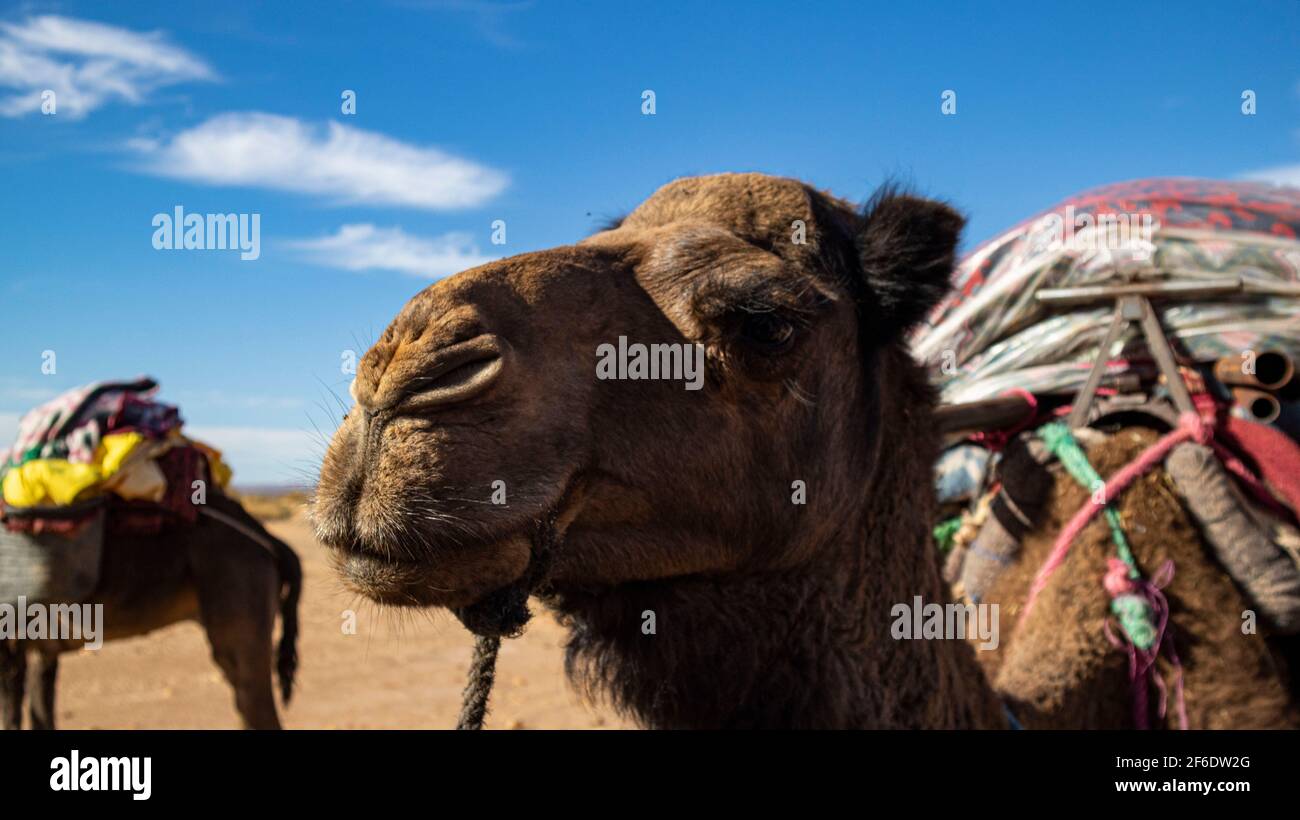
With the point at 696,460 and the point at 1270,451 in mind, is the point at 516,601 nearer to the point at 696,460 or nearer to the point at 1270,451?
the point at 696,460

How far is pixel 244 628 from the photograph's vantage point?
26.4 ft

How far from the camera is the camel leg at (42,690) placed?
8086mm

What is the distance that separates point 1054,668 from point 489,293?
2.50 meters

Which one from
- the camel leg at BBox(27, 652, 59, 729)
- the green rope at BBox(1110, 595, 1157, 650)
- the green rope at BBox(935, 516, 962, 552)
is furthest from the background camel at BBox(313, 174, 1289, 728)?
the camel leg at BBox(27, 652, 59, 729)

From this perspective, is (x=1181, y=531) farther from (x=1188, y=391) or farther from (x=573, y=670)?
(x=573, y=670)

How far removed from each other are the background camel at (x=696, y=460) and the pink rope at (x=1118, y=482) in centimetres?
91

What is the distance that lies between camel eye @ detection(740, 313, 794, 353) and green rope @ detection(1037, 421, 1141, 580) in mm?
1944

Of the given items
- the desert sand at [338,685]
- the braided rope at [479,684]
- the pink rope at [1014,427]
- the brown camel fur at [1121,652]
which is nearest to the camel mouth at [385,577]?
the braided rope at [479,684]

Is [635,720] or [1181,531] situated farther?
[1181,531]

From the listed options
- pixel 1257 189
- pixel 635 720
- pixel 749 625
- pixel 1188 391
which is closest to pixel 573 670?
pixel 635 720

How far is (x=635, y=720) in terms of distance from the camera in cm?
260

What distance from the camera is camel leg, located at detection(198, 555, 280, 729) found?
25.8 ft

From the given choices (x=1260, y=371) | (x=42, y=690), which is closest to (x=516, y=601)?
(x=1260, y=371)

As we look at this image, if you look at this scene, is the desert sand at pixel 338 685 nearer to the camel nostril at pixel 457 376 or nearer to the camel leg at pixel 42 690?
the camel leg at pixel 42 690
